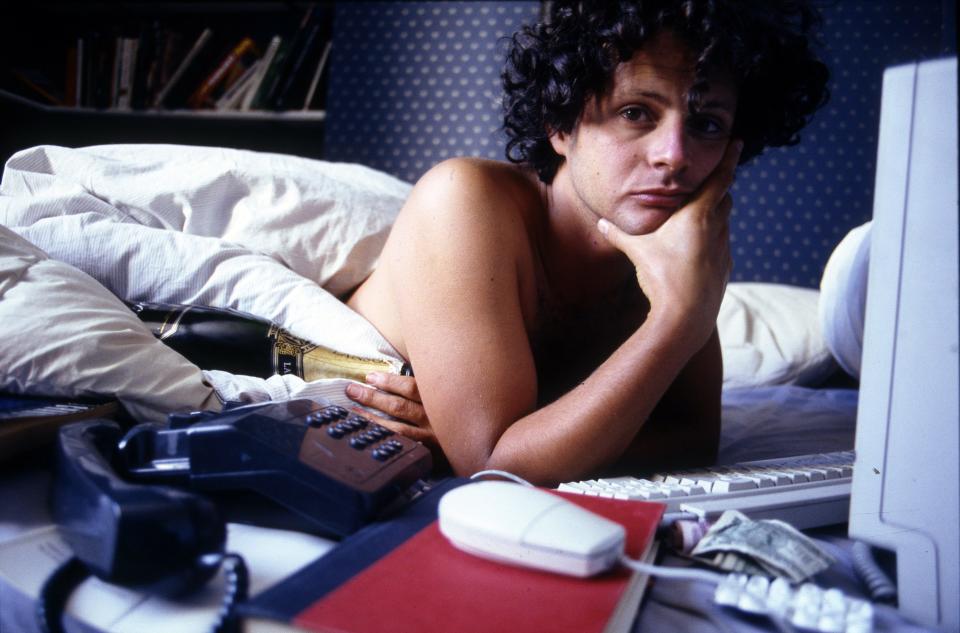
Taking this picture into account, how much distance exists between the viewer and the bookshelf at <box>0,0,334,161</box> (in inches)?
87.0

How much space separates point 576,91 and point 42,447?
74 cm

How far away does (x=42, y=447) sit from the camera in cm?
56

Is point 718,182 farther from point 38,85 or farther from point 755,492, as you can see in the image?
point 38,85

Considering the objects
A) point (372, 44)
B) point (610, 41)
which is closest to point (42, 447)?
point (610, 41)

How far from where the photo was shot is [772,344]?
5.01 ft

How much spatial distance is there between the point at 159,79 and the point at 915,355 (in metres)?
2.39

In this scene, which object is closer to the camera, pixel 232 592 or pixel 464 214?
pixel 232 592

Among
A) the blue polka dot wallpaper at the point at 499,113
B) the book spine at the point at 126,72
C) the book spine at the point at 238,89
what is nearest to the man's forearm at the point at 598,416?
the blue polka dot wallpaper at the point at 499,113

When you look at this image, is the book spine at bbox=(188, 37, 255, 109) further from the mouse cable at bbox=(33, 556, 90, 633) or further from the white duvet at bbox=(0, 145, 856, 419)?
the mouse cable at bbox=(33, 556, 90, 633)

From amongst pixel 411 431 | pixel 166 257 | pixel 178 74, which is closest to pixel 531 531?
pixel 411 431

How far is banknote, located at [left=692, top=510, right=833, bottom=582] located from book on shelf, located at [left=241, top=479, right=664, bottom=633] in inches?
2.0

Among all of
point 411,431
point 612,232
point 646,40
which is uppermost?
point 646,40

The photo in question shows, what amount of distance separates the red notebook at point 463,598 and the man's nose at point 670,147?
1.74 feet

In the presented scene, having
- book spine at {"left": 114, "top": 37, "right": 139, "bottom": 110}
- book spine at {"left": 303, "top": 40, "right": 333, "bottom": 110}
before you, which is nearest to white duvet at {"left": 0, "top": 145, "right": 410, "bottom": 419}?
book spine at {"left": 303, "top": 40, "right": 333, "bottom": 110}
